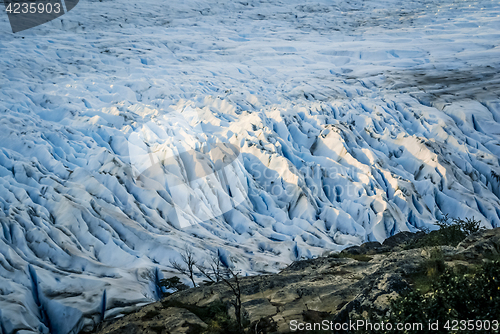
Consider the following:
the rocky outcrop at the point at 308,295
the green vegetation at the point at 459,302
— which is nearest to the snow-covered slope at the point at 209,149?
the rocky outcrop at the point at 308,295

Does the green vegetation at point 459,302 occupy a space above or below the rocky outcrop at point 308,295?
above

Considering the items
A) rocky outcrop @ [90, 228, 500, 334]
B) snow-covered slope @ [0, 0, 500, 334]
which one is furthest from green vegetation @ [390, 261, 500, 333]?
snow-covered slope @ [0, 0, 500, 334]

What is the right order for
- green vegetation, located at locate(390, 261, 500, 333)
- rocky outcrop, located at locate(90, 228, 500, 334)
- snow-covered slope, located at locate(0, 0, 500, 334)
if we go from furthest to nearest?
snow-covered slope, located at locate(0, 0, 500, 334), rocky outcrop, located at locate(90, 228, 500, 334), green vegetation, located at locate(390, 261, 500, 333)

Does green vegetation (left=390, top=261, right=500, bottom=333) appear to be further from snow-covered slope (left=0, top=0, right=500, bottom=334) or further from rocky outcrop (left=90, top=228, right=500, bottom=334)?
snow-covered slope (left=0, top=0, right=500, bottom=334)

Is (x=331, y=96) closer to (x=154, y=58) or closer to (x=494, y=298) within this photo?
(x=154, y=58)

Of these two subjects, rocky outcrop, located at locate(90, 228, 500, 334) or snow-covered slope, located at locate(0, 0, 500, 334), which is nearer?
rocky outcrop, located at locate(90, 228, 500, 334)

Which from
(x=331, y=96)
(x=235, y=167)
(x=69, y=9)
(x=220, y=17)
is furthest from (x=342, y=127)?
(x=69, y=9)

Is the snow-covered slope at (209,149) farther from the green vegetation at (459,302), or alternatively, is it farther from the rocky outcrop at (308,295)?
the green vegetation at (459,302)
